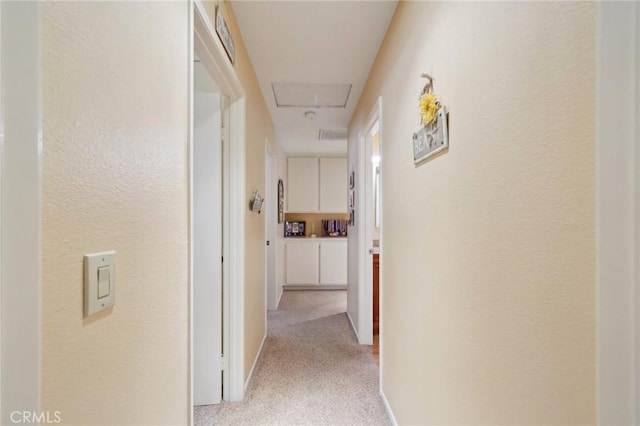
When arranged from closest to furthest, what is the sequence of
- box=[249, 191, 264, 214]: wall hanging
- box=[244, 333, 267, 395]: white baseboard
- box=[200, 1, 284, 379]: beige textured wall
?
box=[200, 1, 284, 379]: beige textured wall < box=[244, 333, 267, 395]: white baseboard < box=[249, 191, 264, 214]: wall hanging

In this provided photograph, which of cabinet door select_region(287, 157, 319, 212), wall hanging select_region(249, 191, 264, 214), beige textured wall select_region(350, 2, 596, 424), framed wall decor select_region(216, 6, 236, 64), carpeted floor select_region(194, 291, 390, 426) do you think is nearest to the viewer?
beige textured wall select_region(350, 2, 596, 424)

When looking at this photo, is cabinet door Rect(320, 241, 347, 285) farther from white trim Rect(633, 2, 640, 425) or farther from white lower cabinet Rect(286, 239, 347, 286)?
white trim Rect(633, 2, 640, 425)

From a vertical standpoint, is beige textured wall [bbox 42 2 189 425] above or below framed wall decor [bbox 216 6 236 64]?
below

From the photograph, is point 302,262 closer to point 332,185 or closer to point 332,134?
point 332,185

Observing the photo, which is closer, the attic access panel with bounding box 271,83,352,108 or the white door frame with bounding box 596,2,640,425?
the white door frame with bounding box 596,2,640,425

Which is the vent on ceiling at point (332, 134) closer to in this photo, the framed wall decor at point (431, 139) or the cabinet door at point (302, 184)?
the cabinet door at point (302, 184)

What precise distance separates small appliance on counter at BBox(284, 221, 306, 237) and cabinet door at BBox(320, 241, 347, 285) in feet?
1.73

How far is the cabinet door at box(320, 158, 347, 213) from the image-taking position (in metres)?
5.48

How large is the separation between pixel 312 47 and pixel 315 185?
3469 mm

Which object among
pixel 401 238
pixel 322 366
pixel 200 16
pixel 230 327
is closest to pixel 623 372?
pixel 401 238

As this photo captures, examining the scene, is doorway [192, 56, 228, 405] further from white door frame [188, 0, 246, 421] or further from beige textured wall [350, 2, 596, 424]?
beige textured wall [350, 2, 596, 424]

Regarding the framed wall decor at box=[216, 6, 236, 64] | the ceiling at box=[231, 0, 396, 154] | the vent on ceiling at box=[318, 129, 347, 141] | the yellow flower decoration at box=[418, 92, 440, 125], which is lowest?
the yellow flower decoration at box=[418, 92, 440, 125]

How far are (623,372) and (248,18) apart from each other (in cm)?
209

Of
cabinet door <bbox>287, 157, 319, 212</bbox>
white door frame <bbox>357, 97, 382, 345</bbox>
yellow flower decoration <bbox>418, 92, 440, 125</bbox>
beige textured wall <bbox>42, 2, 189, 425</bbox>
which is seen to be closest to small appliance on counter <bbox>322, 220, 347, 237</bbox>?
cabinet door <bbox>287, 157, 319, 212</bbox>
